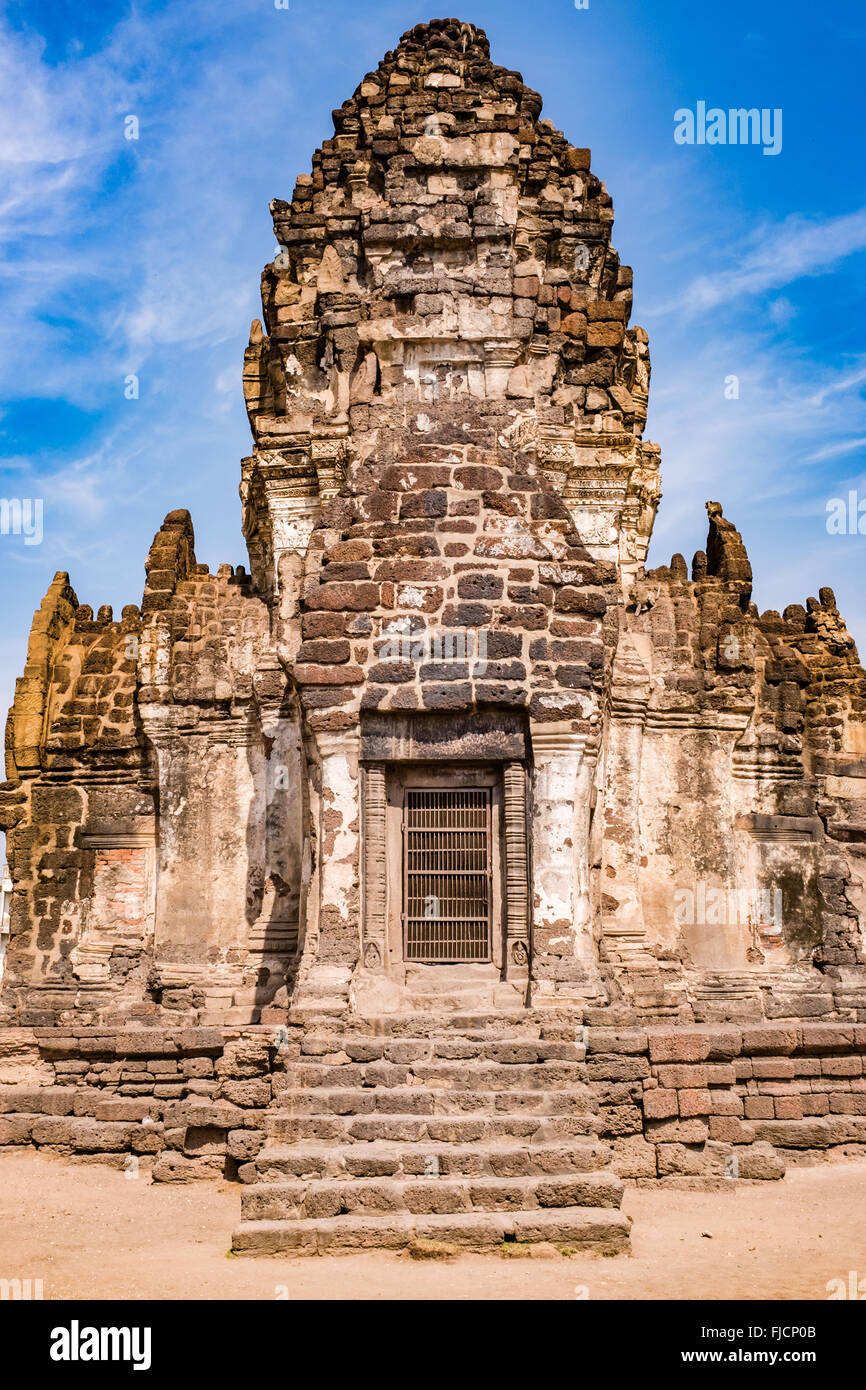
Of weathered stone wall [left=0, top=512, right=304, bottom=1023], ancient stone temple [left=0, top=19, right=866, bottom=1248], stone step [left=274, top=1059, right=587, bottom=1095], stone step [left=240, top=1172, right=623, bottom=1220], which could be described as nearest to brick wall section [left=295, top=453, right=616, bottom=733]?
ancient stone temple [left=0, top=19, right=866, bottom=1248]

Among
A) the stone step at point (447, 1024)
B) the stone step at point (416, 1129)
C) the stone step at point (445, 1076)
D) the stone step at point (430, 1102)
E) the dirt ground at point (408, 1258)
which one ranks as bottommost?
the dirt ground at point (408, 1258)

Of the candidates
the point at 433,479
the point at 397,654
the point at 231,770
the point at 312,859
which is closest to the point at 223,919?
the point at 231,770

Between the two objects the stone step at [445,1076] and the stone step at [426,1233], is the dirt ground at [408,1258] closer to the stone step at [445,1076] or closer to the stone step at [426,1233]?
the stone step at [426,1233]

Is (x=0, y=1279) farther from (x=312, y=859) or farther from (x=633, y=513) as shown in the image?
(x=633, y=513)

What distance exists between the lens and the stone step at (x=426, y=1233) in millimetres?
8039

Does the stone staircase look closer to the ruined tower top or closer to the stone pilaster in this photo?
the stone pilaster

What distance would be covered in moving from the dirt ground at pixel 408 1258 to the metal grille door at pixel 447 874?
2.53 metres

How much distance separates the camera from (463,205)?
14609mm

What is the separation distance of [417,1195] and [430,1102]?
3.27 feet

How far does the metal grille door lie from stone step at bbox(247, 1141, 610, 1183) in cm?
233

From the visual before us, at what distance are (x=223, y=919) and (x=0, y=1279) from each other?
21.5ft

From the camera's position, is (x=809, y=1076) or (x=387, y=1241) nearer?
(x=387, y=1241)

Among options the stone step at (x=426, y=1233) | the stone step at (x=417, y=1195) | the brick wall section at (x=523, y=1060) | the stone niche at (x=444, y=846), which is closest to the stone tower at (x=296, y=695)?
the brick wall section at (x=523, y=1060)

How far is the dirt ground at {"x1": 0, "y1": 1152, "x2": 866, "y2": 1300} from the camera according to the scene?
743 cm
